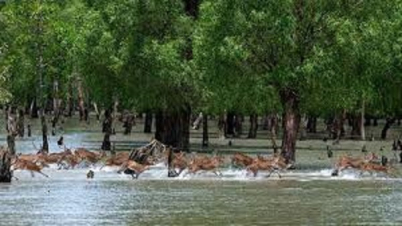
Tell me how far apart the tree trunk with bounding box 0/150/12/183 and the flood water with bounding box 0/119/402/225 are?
453mm

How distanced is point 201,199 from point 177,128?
21962 mm

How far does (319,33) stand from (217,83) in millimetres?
4862

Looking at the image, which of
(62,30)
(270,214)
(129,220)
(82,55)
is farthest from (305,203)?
(62,30)

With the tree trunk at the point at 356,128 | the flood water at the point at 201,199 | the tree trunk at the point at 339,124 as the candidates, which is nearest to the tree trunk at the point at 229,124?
the tree trunk at the point at 339,124

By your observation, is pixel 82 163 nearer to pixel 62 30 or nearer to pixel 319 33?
pixel 319 33

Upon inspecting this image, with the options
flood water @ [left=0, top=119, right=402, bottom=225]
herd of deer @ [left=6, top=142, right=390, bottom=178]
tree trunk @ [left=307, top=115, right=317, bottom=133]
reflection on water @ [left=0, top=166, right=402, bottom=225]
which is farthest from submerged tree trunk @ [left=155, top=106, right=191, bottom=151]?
tree trunk @ [left=307, top=115, right=317, bottom=133]

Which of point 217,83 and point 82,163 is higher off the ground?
point 217,83

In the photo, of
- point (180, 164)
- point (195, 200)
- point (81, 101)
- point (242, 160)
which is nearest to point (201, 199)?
point (195, 200)

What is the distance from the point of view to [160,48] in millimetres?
43250

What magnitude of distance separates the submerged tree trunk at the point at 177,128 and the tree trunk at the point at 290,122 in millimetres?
9261

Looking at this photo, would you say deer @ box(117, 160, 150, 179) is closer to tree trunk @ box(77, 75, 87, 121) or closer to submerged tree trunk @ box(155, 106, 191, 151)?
submerged tree trunk @ box(155, 106, 191, 151)

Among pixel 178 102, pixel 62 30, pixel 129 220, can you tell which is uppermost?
pixel 62 30

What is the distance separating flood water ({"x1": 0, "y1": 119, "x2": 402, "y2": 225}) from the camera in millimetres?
21547

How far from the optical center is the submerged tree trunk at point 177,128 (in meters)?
46.8
